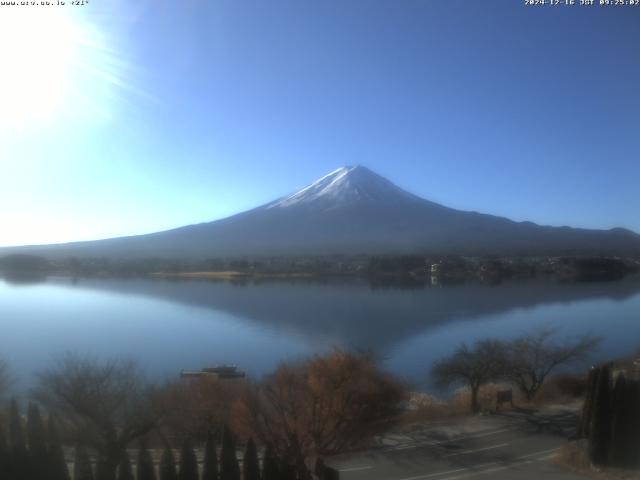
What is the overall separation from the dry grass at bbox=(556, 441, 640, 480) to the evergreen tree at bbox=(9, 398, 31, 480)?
10.8 feet

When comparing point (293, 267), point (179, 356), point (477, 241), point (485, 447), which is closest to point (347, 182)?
point (477, 241)

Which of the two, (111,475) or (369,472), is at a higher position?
(111,475)

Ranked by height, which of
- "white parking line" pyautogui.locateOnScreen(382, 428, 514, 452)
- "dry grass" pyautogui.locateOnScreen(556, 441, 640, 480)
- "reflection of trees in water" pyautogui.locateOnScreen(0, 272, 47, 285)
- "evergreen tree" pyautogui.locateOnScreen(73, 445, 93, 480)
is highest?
"reflection of trees in water" pyautogui.locateOnScreen(0, 272, 47, 285)

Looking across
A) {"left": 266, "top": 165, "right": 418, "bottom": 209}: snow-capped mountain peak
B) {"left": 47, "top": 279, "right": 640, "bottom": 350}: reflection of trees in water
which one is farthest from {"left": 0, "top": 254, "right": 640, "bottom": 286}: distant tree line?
{"left": 266, "top": 165, "right": 418, "bottom": 209}: snow-capped mountain peak

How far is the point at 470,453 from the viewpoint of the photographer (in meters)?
4.64

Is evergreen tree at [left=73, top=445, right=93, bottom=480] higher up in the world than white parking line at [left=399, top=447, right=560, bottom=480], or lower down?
higher up

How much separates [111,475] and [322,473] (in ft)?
3.59

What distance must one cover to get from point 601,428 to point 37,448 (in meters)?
3.43

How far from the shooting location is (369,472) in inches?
162

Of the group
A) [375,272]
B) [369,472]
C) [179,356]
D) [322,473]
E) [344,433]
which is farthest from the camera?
[375,272]

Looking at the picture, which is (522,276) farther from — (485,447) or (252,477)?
(252,477)

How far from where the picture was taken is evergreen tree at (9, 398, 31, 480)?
111 inches

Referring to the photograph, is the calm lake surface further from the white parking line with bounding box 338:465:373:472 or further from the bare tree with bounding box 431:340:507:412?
the white parking line with bounding box 338:465:373:472

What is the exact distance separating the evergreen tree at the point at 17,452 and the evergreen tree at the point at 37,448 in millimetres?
26
